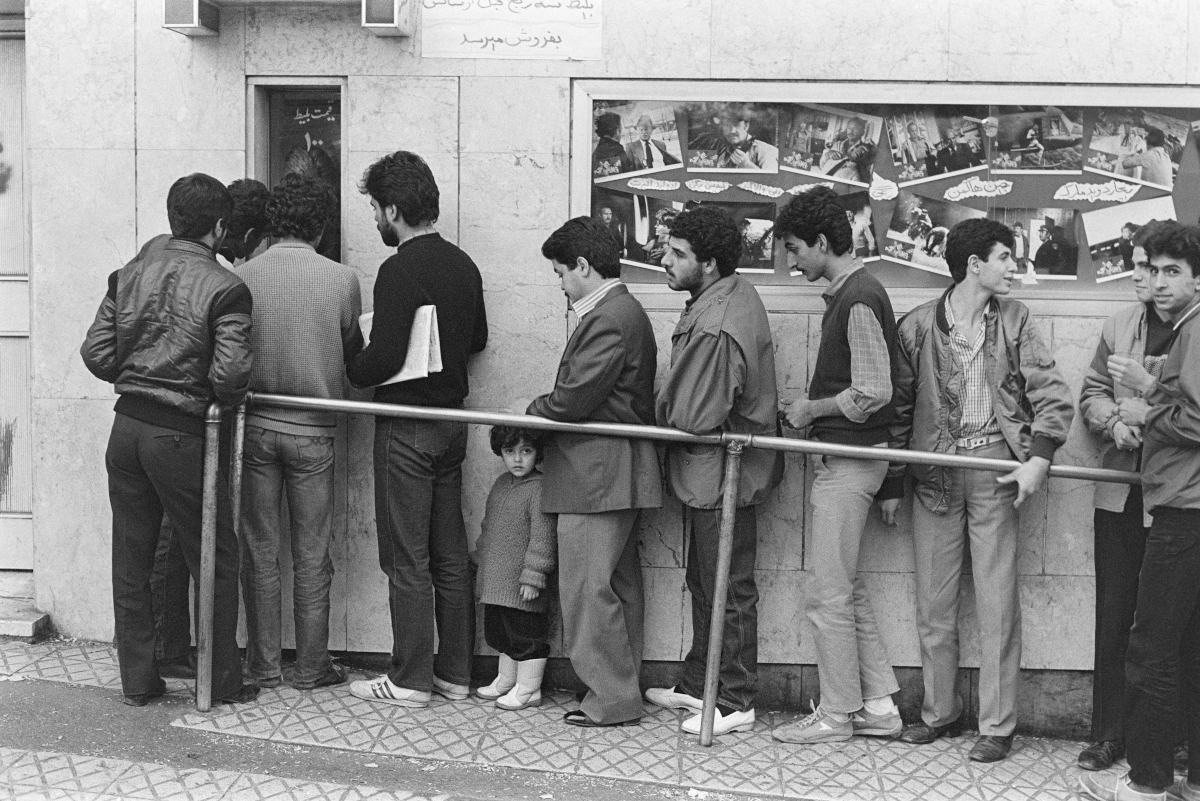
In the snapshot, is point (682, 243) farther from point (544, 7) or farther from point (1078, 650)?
point (1078, 650)

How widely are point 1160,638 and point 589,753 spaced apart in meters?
2.10

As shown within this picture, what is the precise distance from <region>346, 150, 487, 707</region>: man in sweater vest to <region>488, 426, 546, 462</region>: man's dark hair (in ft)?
0.50

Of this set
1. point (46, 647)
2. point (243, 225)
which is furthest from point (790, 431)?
point (46, 647)

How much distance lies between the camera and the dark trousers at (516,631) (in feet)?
16.5

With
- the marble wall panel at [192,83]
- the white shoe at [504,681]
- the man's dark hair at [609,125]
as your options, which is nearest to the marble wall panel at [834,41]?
the man's dark hair at [609,125]

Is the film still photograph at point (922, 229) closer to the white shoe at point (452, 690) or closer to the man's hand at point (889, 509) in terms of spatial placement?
the man's hand at point (889, 509)

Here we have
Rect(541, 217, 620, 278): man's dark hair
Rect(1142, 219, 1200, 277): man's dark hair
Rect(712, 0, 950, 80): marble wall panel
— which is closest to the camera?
Rect(1142, 219, 1200, 277): man's dark hair

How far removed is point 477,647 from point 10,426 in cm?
260

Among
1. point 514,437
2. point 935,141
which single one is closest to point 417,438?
point 514,437

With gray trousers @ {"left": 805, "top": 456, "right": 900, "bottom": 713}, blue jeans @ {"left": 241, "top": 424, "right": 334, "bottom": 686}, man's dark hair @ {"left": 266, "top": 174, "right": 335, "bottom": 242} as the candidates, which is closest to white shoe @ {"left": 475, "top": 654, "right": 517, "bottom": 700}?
blue jeans @ {"left": 241, "top": 424, "right": 334, "bottom": 686}

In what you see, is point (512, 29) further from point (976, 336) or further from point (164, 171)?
point (976, 336)

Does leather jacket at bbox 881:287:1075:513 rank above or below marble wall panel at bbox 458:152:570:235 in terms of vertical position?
Answer: below

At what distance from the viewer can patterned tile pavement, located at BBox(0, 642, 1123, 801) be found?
4.32m

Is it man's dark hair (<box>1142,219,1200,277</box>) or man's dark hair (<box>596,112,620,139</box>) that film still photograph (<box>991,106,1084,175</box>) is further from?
man's dark hair (<box>596,112,620,139</box>)
